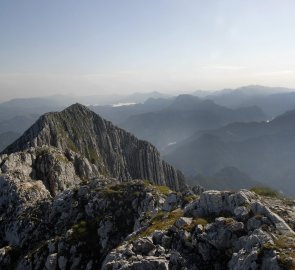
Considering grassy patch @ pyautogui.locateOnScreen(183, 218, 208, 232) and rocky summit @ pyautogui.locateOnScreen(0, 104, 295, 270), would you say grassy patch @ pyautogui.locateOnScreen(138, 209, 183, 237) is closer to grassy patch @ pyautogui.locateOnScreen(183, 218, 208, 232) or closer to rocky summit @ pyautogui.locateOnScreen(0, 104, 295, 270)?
rocky summit @ pyautogui.locateOnScreen(0, 104, 295, 270)

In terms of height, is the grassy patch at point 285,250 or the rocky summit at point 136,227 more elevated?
the grassy patch at point 285,250

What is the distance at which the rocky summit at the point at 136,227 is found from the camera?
43.5 m

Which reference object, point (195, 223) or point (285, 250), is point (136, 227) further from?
point (285, 250)

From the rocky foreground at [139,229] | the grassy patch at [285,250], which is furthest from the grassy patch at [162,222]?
the grassy patch at [285,250]

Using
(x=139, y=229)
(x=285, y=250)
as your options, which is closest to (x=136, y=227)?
(x=139, y=229)

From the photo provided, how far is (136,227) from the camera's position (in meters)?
72.2

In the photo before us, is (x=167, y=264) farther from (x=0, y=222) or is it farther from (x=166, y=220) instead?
(x=0, y=222)

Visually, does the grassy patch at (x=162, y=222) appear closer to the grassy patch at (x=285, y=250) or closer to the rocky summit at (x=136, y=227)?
the rocky summit at (x=136, y=227)

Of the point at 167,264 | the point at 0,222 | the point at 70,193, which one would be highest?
the point at 167,264

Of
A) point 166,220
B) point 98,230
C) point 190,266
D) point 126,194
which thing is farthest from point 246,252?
point 126,194

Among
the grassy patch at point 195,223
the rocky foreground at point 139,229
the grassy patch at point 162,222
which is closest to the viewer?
the rocky foreground at point 139,229

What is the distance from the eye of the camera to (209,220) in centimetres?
5262

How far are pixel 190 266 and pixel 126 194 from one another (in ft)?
162

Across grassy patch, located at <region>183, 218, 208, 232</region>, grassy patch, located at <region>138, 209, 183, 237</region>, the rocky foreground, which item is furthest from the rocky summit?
grassy patch, located at <region>138, 209, 183, 237</region>
